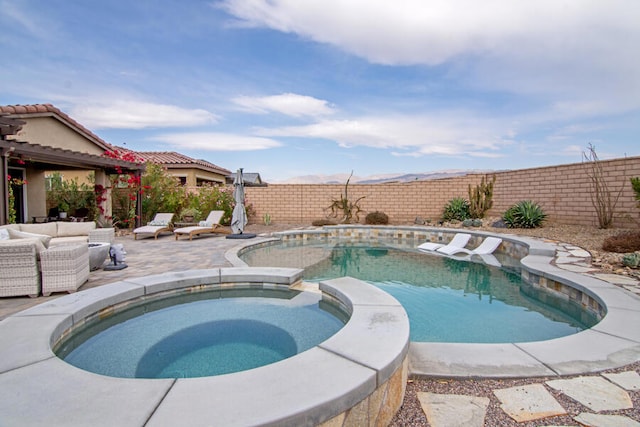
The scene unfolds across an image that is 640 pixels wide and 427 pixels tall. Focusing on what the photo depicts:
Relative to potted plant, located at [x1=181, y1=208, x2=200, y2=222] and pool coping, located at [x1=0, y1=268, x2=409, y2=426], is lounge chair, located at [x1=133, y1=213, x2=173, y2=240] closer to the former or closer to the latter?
potted plant, located at [x1=181, y1=208, x2=200, y2=222]

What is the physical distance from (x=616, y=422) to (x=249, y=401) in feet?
6.85

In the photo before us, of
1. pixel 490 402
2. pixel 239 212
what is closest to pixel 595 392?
pixel 490 402

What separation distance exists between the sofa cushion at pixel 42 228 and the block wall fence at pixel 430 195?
323 inches

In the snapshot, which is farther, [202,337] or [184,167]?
[184,167]

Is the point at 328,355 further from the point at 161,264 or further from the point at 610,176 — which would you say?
the point at 610,176

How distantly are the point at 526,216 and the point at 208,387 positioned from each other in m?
11.2

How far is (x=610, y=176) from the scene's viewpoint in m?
9.01

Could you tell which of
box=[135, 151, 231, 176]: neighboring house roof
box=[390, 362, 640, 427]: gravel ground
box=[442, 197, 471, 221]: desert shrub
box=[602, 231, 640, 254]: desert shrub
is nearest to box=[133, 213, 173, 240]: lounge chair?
box=[135, 151, 231, 176]: neighboring house roof

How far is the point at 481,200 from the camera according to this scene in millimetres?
12586

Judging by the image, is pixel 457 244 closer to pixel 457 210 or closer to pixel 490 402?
pixel 457 210

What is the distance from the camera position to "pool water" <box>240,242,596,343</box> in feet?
12.5

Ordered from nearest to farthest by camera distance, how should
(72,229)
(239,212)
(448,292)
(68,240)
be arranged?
(448,292)
(68,240)
(72,229)
(239,212)

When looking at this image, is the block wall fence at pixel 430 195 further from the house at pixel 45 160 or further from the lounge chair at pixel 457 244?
the house at pixel 45 160

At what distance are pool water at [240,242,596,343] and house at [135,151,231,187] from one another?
1043cm
